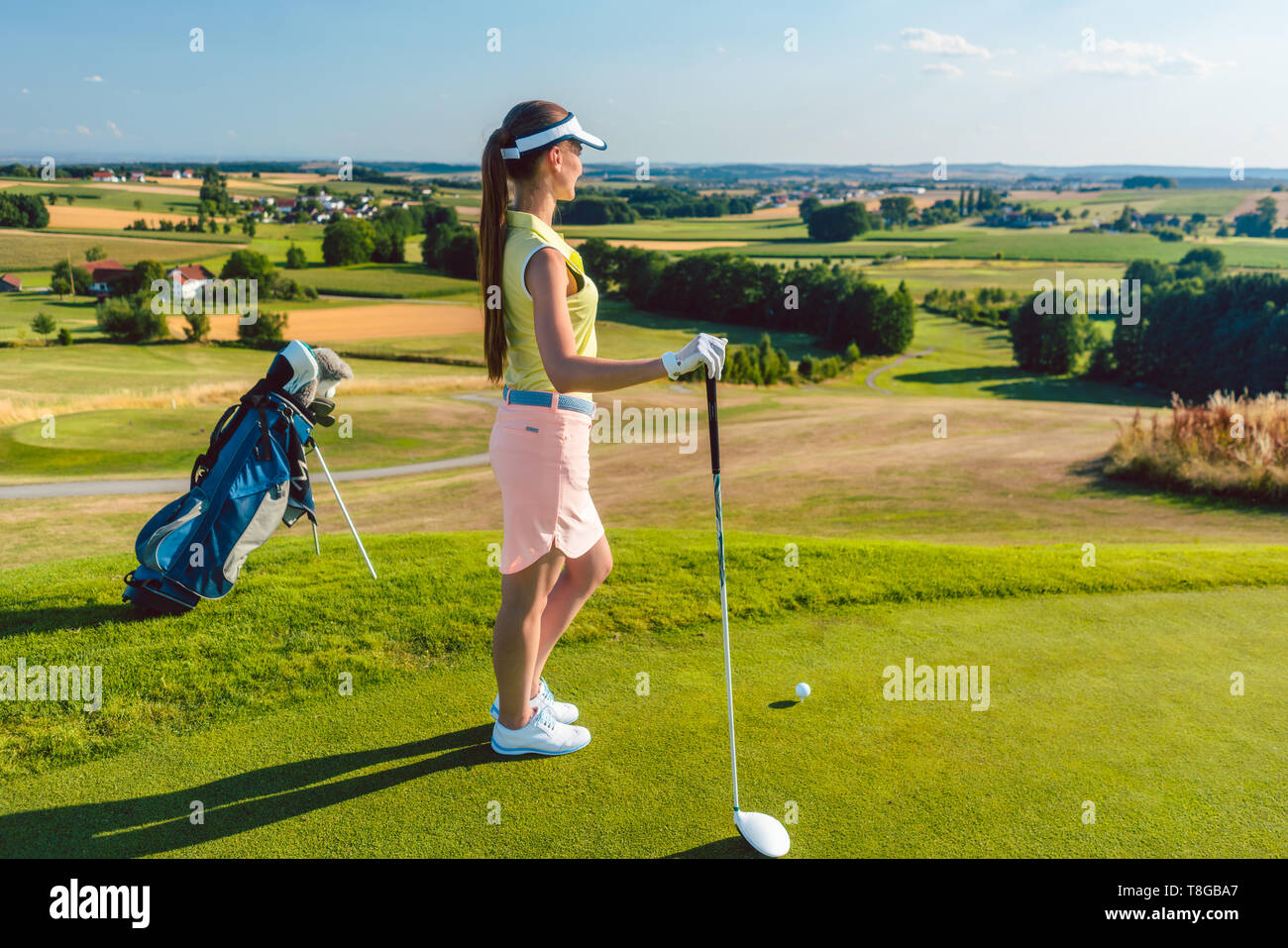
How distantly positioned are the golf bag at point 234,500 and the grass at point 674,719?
9.0 inches

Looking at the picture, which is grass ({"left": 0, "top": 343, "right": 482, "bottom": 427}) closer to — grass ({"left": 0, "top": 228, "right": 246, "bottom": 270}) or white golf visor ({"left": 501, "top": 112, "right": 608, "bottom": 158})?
grass ({"left": 0, "top": 228, "right": 246, "bottom": 270})

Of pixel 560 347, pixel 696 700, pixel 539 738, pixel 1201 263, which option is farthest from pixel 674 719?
pixel 1201 263

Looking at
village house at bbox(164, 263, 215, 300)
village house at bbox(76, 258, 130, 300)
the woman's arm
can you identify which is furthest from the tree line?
the woman's arm

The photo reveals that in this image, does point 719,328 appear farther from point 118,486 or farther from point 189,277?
point 118,486

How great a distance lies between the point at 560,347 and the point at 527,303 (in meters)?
0.31

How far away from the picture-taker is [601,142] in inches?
144

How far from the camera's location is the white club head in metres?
3.07

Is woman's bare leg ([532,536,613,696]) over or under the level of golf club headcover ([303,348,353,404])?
under

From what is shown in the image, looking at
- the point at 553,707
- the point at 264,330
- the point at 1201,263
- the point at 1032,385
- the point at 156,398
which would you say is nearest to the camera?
the point at 553,707

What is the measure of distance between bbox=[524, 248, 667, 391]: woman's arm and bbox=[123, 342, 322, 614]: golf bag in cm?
320

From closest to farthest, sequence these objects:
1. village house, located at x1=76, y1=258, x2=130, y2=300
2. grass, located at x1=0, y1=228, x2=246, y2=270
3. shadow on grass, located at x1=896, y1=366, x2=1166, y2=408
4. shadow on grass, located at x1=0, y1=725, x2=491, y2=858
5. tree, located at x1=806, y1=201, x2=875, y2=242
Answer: shadow on grass, located at x1=0, y1=725, x2=491, y2=858
grass, located at x1=0, y1=228, x2=246, y2=270
shadow on grass, located at x1=896, y1=366, x2=1166, y2=408
village house, located at x1=76, y1=258, x2=130, y2=300
tree, located at x1=806, y1=201, x2=875, y2=242

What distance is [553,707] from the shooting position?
402cm
